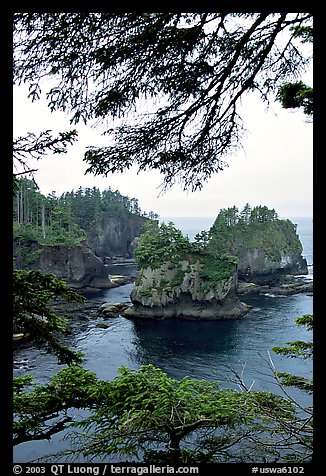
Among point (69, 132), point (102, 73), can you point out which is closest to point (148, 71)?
point (102, 73)

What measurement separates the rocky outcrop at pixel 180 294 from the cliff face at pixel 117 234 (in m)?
0.18

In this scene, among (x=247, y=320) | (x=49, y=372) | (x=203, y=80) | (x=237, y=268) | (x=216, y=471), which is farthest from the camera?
(x=247, y=320)

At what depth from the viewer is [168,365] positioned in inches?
77.0

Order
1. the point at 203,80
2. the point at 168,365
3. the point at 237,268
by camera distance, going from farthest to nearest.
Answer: the point at 237,268, the point at 168,365, the point at 203,80

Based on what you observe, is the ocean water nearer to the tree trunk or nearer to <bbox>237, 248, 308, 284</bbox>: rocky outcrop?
<bbox>237, 248, 308, 284</bbox>: rocky outcrop

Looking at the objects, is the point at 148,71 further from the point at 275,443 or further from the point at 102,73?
the point at 275,443

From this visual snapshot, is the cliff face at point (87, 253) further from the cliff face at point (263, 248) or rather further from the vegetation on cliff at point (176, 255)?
the cliff face at point (263, 248)

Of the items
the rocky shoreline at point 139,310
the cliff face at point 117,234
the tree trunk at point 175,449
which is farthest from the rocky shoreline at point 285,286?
the tree trunk at point 175,449

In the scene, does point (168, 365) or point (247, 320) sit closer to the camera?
point (168, 365)

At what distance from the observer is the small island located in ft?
6.48

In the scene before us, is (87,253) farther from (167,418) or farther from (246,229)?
(167,418)

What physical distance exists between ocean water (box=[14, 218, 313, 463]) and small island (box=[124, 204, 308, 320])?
3.1 inches

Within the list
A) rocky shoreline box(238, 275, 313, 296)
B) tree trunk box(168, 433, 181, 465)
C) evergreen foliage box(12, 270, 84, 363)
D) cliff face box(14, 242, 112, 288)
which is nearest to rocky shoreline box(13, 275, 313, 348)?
rocky shoreline box(238, 275, 313, 296)
